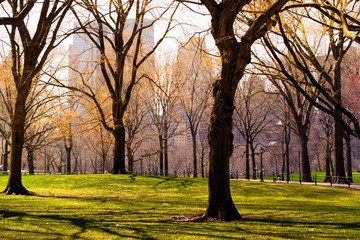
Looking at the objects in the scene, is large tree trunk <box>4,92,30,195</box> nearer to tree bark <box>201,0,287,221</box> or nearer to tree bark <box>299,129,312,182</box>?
tree bark <box>201,0,287,221</box>

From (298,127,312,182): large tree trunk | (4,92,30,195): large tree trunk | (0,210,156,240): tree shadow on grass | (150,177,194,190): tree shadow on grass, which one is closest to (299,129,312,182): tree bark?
(298,127,312,182): large tree trunk

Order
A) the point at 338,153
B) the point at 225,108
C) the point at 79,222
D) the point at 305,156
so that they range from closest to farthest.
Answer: the point at 79,222 → the point at 225,108 → the point at 338,153 → the point at 305,156

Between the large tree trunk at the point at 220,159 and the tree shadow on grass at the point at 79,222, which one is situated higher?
the large tree trunk at the point at 220,159

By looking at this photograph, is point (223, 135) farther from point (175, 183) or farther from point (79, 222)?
point (175, 183)

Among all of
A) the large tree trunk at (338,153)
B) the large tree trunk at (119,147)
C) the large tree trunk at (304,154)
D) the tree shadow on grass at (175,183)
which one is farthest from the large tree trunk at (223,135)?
the large tree trunk at (304,154)

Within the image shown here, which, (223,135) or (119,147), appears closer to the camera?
(223,135)

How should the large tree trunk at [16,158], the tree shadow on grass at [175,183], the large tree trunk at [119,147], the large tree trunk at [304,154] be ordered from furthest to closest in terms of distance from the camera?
the large tree trunk at [304,154], the large tree trunk at [119,147], the tree shadow on grass at [175,183], the large tree trunk at [16,158]

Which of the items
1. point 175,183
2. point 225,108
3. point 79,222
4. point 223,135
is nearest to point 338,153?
point 175,183

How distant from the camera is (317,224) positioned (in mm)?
7613

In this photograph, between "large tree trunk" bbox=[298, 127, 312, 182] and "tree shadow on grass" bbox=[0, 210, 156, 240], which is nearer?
"tree shadow on grass" bbox=[0, 210, 156, 240]

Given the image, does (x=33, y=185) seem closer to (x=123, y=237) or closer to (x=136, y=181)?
(x=136, y=181)

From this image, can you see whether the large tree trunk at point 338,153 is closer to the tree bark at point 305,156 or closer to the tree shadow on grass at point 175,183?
the tree bark at point 305,156

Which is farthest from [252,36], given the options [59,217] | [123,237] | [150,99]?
[150,99]

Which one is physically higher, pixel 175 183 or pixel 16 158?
pixel 16 158
